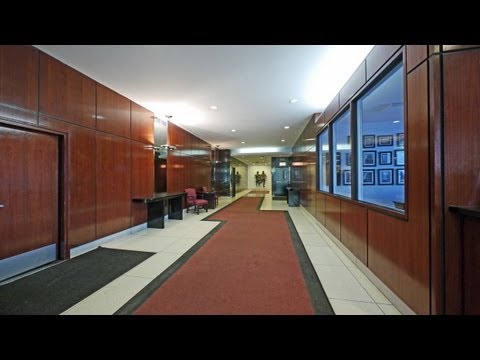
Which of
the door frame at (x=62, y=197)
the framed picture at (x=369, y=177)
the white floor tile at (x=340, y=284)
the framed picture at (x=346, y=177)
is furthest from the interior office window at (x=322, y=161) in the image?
the door frame at (x=62, y=197)

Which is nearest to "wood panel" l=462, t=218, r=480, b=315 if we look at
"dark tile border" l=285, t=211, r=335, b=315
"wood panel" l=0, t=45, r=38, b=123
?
"dark tile border" l=285, t=211, r=335, b=315

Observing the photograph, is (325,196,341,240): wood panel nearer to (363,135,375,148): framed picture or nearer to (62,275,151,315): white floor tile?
(363,135,375,148): framed picture

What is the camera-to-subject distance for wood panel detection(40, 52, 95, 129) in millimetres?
3264

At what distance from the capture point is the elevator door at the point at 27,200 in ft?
9.23

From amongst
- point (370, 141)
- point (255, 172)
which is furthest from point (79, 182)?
point (255, 172)

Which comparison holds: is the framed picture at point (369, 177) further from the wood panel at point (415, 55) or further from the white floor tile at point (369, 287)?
the wood panel at point (415, 55)

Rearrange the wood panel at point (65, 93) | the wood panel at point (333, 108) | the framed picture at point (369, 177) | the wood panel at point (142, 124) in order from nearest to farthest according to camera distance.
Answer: the wood panel at point (65, 93) < the framed picture at point (369, 177) < the wood panel at point (333, 108) < the wood panel at point (142, 124)

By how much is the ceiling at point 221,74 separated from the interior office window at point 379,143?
777 mm

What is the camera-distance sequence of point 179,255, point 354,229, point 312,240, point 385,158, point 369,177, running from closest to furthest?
point 354,229 → point 179,255 → point 369,177 → point 385,158 → point 312,240

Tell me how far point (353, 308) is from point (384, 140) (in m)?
4.01

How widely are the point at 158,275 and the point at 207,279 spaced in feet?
2.54

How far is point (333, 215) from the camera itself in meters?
4.59

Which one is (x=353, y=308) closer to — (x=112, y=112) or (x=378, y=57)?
(x=378, y=57)

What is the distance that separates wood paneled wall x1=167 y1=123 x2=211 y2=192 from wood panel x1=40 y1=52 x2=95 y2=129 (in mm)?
3249
